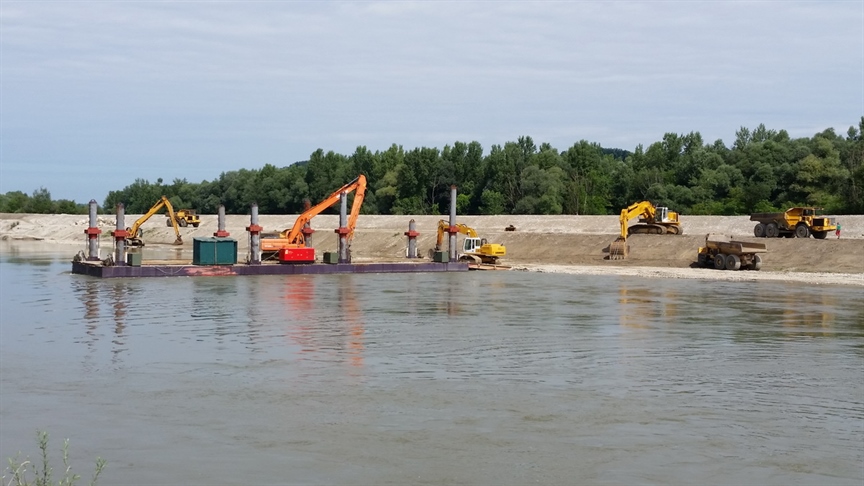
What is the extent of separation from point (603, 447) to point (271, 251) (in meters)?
49.2

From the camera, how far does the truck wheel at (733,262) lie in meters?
58.5

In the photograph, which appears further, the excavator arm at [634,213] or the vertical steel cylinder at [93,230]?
the excavator arm at [634,213]

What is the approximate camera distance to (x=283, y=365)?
2402cm

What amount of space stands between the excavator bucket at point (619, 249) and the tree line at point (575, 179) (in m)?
26.7

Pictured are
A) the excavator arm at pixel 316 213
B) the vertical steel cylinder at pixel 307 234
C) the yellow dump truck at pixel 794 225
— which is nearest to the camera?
the vertical steel cylinder at pixel 307 234

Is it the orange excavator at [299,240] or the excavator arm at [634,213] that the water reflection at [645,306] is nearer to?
the excavator arm at [634,213]

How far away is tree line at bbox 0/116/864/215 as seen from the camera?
95.0 m

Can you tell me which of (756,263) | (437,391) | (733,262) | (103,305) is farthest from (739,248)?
(437,391)

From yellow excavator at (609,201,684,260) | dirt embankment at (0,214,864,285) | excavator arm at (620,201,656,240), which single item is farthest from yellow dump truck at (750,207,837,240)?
excavator arm at (620,201,656,240)

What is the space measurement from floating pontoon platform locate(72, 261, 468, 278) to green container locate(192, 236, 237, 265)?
0.75 meters

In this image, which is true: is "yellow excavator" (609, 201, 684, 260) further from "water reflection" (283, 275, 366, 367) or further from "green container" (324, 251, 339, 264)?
"water reflection" (283, 275, 366, 367)

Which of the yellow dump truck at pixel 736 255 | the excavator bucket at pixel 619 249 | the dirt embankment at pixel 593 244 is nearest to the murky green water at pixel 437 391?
the yellow dump truck at pixel 736 255

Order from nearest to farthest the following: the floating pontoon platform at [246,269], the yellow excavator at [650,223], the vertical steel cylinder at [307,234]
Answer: the floating pontoon platform at [246,269] → the vertical steel cylinder at [307,234] → the yellow excavator at [650,223]

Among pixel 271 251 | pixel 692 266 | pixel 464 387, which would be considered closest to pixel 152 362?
pixel 464 387
